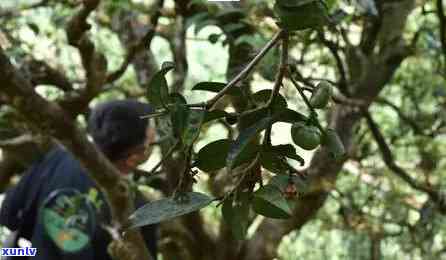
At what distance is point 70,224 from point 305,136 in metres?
1.00

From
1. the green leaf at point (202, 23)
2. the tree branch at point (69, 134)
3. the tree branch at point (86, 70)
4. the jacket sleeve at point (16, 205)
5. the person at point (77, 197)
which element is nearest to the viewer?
the tree branch at point (69, 134)

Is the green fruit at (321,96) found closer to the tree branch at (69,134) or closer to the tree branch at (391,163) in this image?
the tree branch at (69,134)

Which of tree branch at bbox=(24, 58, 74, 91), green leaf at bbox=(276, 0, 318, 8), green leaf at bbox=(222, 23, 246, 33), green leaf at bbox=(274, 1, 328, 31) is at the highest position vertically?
green leaf at bbox=(276, 0, 318, 8)

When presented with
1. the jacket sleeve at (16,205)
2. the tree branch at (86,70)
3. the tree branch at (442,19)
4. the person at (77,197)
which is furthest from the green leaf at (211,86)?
the jacket sleeve at (16,205)

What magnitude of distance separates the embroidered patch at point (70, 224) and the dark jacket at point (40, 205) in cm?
1

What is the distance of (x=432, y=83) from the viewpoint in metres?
1.99

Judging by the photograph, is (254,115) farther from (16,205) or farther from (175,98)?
(16,205)

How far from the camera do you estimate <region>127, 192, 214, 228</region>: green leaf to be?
0.45 metres

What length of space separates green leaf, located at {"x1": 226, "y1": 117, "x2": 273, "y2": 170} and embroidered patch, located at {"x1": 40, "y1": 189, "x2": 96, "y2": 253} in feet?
3.13

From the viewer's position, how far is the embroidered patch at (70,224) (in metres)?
1.38

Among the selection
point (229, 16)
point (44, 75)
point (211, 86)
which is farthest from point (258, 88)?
point (211, 86)

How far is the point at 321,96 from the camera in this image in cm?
44

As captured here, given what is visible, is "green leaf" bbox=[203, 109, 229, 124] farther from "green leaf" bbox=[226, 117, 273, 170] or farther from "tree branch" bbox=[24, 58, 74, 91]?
"tree branch" bbox=[24, 58, 74, 91]

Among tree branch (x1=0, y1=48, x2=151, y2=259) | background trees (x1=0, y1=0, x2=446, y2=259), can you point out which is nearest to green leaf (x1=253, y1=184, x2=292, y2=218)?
Result: background trees (x1=0, y1=0, x2=446, y2=259)
